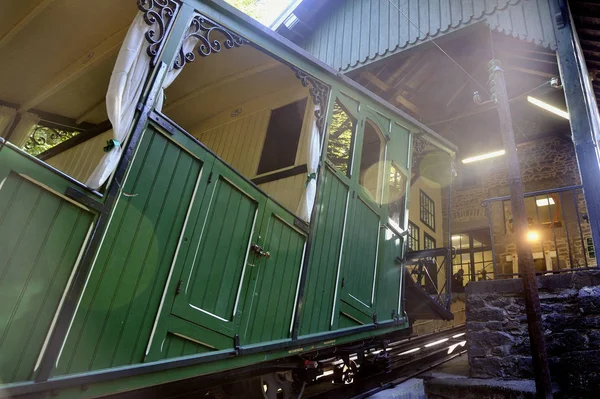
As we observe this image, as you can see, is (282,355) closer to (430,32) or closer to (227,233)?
(227,233)

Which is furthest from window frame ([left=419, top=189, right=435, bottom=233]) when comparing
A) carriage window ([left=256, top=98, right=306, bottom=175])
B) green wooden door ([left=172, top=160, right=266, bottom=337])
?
green wooden door ([left=172, top=160, right=266, bottom=337])

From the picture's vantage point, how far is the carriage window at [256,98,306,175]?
5172 mm

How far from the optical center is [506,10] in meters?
5.14

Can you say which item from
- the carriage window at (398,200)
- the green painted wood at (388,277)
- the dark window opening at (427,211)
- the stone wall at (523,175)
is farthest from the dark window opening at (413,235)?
the green painted wood at (388,277)

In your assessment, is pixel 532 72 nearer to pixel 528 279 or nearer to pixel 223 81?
pixel 528 279

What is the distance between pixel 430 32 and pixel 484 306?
410cm

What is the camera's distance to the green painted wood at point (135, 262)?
7.18 ft

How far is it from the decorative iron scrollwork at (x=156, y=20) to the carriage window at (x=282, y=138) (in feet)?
8.34

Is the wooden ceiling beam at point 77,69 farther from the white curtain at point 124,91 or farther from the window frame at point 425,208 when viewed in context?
the window frame at point 425,208

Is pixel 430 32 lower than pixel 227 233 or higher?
higher

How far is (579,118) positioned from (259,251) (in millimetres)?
4270

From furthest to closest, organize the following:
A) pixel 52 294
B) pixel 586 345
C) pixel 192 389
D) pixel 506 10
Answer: pixel 506 10, pixel 586 345, pixel 192 389, pixel 52 294

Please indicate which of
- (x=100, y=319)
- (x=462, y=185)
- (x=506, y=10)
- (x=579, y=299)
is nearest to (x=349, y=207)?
(x=579, y=299)

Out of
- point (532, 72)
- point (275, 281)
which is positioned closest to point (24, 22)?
point (275, 281)
